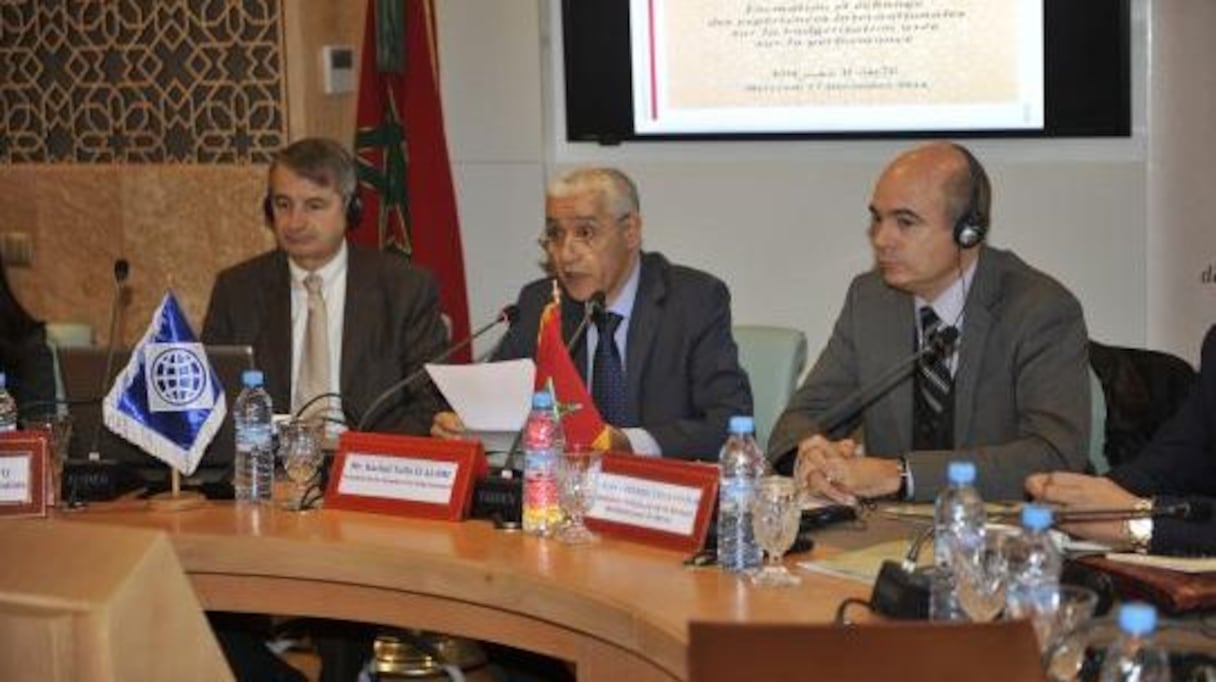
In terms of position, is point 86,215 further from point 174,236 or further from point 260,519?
point 260,519

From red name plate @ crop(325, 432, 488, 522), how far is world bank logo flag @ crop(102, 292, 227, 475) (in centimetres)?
28

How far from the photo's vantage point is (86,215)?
5996 millimetres

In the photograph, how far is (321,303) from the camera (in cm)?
438

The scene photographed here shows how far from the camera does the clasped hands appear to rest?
3.45 m

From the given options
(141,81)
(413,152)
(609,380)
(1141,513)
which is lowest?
(1141,513)

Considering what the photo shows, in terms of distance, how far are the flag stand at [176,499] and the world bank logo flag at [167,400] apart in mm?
43

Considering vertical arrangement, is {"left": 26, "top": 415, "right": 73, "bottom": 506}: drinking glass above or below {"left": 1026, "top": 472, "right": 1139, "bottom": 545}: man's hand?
above

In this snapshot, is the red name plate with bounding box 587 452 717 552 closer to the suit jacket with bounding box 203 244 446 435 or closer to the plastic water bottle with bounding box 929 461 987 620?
the plastic water bottle with bounding box 929 461 987 620


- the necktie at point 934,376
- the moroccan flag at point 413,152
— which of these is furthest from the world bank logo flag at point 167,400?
the moroccan flag at point 413,152

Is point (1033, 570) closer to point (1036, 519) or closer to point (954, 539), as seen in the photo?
point (1036, 519)

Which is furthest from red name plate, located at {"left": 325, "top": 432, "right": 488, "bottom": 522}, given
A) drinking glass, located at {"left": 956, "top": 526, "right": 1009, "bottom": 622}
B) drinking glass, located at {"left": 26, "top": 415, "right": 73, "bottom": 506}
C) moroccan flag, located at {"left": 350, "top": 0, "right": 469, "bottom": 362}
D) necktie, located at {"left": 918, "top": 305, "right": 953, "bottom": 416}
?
moroccan flag, located at {"left": 350, "top": 0, "right": 469, "bottom": 362}

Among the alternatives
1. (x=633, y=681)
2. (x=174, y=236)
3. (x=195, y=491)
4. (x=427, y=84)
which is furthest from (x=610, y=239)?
(x=174, y=236)

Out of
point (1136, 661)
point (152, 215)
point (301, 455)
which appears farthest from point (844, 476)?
point (152, 215)

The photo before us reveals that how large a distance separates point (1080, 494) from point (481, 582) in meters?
0.97
